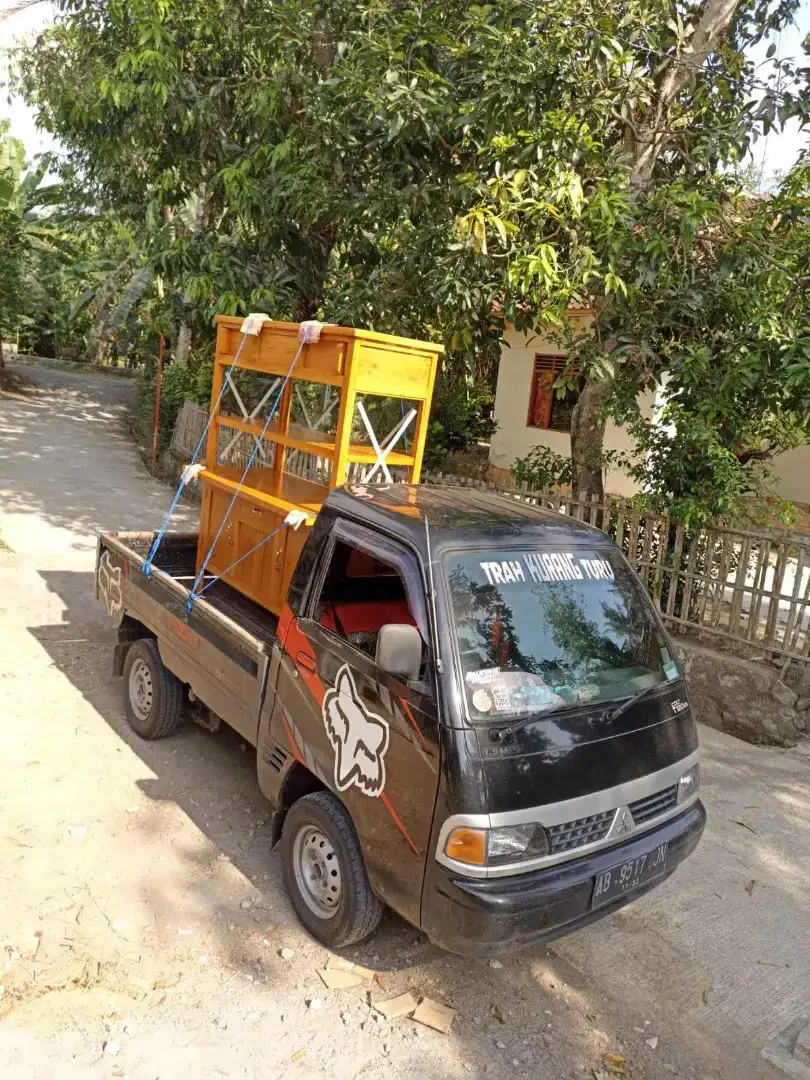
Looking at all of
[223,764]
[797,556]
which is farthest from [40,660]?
[797,556]

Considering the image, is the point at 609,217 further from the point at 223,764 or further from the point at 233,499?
the point at 223,764

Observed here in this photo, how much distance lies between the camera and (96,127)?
34.6ft

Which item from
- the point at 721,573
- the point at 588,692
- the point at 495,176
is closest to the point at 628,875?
the point at 588,692

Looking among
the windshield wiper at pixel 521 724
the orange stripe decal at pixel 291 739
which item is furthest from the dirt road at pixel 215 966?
the windshield wiper at pixel 521 724

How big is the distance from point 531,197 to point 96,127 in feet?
22.4

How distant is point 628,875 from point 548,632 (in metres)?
1.00

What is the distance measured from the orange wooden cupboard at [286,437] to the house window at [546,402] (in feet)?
29.6

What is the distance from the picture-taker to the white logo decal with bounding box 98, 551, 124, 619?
223 inches

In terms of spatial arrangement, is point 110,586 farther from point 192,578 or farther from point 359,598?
point 359,598

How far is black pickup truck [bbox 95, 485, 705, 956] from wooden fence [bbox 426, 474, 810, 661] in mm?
2508

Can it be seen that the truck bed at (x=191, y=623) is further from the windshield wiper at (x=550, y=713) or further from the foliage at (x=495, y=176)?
the foliage at (x=495, y=176)

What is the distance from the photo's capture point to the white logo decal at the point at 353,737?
322 centimetres

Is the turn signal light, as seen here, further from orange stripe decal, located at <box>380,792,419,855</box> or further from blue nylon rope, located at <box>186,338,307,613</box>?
blue nylon rope, located at <box>186,338,307,613</box>

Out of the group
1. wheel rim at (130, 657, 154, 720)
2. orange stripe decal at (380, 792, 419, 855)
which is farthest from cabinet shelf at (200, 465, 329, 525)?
orange stripe decal at (380, 792, 419, 855)
